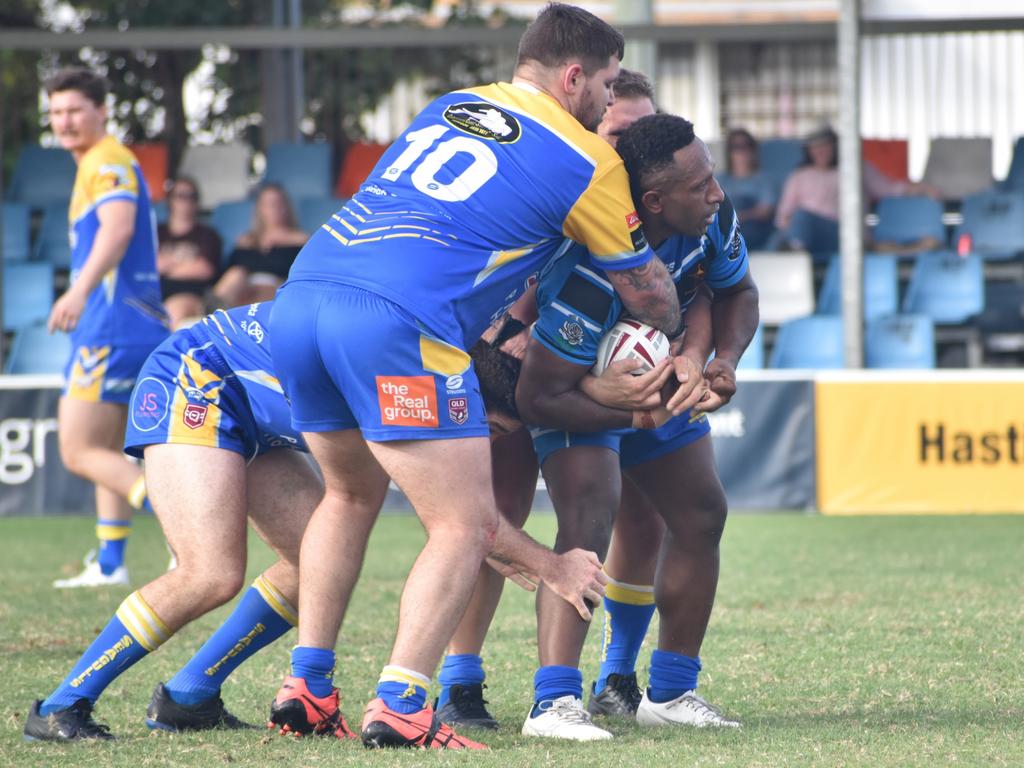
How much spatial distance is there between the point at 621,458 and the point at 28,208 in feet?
38.4

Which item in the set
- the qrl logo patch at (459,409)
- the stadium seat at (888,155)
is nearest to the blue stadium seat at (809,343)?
the stadium seat at (888,155)

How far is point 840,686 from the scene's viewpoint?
16.2ft

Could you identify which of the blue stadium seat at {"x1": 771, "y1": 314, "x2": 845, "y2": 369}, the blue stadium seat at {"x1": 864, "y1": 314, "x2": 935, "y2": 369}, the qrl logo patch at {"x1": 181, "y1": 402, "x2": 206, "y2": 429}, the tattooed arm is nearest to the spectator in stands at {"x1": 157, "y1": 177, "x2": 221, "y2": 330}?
the blue stadium seat at {"x1": 771, "y1": 314, "x2": 845, "y2": 369}

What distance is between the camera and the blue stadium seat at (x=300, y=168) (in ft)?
50.4

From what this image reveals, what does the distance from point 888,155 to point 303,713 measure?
1313 cm

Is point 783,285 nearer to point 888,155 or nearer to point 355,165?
point 888,155

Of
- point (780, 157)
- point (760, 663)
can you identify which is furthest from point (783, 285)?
point (760, 663)

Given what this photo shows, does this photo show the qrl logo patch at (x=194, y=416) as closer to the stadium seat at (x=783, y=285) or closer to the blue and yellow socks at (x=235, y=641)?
the blue and yellow socks at (x=235, y=641)

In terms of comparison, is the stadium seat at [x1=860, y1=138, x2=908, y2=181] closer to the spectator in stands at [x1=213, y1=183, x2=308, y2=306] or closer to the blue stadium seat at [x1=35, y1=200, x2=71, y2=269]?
the spectator in stands at [x1=213, y1=183, x2=308, y2=306]

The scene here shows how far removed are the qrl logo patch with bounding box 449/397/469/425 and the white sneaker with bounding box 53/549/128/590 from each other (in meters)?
4.20

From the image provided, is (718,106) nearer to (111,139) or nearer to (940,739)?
(111,139)

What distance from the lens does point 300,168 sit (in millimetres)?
15414

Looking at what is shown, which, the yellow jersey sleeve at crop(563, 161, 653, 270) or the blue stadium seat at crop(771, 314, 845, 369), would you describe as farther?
the blue stadium seat at crop(771, 314, 845, 369)

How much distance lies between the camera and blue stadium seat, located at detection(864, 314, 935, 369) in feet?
41.6
